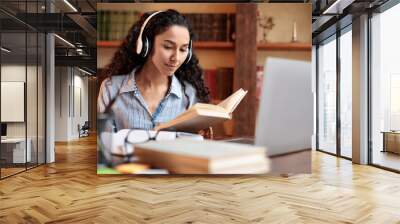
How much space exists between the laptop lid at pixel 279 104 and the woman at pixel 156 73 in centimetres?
13

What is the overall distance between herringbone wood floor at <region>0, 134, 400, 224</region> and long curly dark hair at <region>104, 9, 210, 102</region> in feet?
4.91

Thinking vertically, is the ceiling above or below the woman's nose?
above

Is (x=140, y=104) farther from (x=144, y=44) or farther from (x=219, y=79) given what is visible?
(x=144, y=44)

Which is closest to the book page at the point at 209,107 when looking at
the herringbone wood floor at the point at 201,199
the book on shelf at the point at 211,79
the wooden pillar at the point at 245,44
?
the wooden pillar at the point at 245,44

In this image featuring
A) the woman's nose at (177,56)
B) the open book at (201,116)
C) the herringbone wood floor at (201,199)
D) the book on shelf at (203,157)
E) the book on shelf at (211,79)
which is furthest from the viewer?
the herringbone wood floor at (201,199)

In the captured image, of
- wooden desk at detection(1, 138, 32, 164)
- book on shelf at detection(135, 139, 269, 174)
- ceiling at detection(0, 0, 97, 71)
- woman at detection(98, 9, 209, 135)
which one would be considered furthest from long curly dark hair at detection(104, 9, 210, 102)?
wooden desk at detection(1, 138, 32, 164)

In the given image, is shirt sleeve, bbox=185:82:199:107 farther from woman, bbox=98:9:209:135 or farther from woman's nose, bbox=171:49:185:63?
woman's nose, bbox=171:49:185:63

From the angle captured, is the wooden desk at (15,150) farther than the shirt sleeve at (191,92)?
Yes

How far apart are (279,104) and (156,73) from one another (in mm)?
294

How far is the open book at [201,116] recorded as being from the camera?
54cm

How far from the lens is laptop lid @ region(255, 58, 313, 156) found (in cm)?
63

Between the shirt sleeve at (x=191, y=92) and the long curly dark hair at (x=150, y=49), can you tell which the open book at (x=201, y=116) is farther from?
the shirt sleeve at (x=191, y=92)

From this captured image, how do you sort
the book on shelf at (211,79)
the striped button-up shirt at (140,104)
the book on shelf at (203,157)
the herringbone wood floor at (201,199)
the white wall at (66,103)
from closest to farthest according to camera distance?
the book on shelf at (203,157) < the striped button-up shirt at (140,104) < the book on shelf at (211,79) < the herringbone wood floor at (201,199) < the white wall at (66,103)

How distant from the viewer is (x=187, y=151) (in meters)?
0.45
